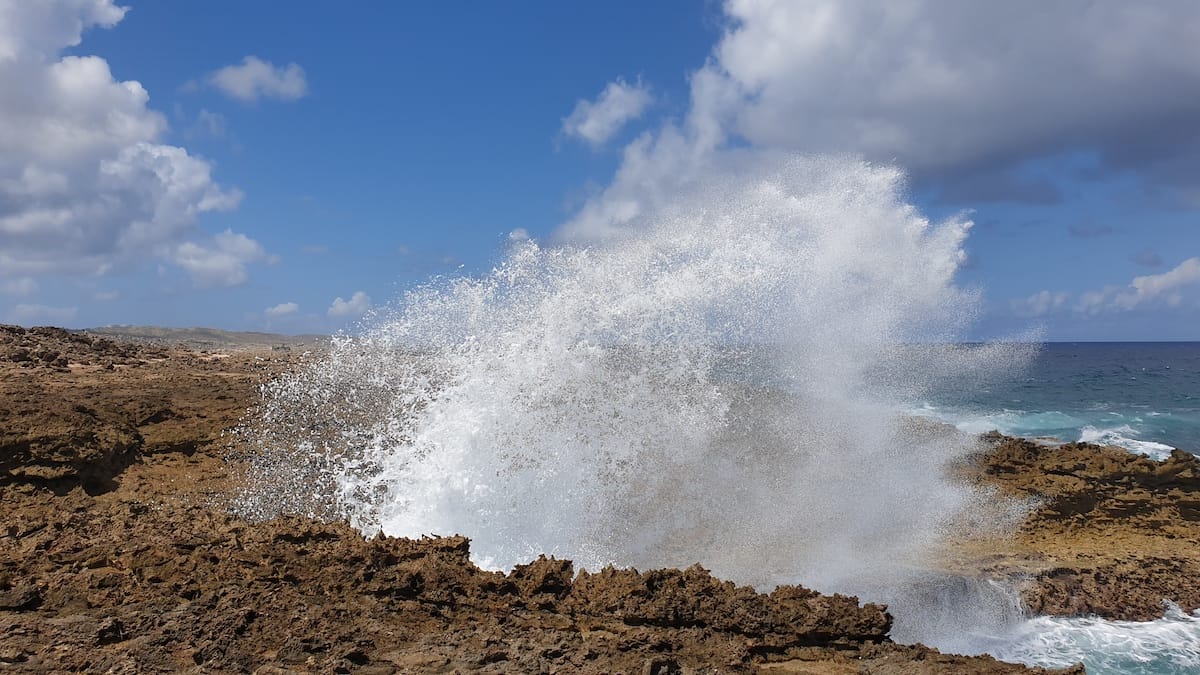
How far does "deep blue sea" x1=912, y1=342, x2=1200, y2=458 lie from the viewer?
2581 cm

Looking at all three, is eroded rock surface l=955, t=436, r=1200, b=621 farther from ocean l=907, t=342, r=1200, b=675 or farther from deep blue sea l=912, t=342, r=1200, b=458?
deep blue sea l=912, t=342, r=1200, b=458

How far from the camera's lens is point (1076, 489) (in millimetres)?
12383

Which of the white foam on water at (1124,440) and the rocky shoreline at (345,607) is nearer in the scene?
the rocky shoreline at (345,607)

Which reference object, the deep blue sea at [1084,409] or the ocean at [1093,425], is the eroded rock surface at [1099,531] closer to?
the ocean at [1093,425]

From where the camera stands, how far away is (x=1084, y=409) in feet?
114

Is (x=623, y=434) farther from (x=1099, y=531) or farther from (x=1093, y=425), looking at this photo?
(x=1093, y=425)

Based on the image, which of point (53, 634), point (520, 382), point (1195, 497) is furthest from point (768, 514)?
point (53, 634)

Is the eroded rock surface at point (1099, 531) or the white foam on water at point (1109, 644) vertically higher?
the eroded rock surface at point (1099, 531)

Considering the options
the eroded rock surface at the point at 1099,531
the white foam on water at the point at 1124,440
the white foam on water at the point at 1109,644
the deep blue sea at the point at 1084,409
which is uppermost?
the deep blue sea at the point at 1084,409

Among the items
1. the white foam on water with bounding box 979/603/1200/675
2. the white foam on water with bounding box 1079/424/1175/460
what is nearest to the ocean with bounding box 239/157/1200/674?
the white foam on water with bounding box 979/603/1200/675

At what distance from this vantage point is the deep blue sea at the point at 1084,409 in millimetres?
25812

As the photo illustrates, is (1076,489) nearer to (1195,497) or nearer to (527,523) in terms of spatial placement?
(1195,497)

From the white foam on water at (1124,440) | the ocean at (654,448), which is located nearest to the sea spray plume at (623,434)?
the ocean at (654,448)

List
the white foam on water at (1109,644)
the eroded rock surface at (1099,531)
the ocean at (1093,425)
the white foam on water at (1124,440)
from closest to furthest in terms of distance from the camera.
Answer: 1. the white foam on water at (1109,644)
2. the ocean at (1093,425)
3. the eroded rock surface at (1099,531)
4. the white foam on water at (1124,440)
